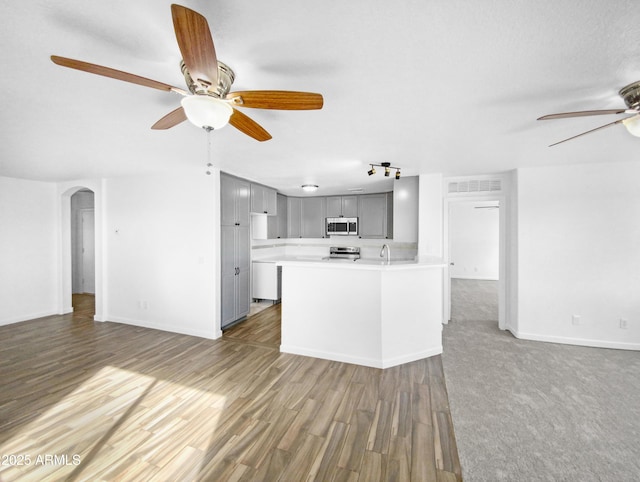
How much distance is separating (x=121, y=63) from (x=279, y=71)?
86 centimetres

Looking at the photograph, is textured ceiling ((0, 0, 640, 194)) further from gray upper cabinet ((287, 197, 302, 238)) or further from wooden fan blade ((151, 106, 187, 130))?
gray upper cabinet ((287, 197, 302, 238))

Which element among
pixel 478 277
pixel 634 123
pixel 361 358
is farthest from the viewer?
pixel 478 277

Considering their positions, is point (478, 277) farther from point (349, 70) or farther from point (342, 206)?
point (349, 70)

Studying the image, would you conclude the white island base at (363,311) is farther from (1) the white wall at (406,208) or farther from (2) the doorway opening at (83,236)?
(2) the doorway opening at (83,236)

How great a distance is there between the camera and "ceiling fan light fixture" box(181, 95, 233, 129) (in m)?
1.31

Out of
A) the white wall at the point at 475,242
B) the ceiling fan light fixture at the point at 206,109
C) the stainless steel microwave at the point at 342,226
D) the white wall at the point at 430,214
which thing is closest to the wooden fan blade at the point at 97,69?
the ceiling fan light fixture at the point at 206,109

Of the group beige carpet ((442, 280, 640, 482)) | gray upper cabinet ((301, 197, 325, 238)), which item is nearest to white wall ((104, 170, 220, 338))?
gray upper cabinet ((301, 197, 325, 238))

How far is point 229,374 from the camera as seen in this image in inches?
113

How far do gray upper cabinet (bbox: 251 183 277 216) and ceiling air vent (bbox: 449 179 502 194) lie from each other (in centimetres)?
337

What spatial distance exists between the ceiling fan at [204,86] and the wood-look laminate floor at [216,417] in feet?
6.97

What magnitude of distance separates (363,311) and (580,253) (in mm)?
3170

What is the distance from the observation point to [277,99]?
4.40 ft

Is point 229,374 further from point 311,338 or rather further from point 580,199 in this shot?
point 580,199

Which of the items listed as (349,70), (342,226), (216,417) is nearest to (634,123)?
(349,70)
